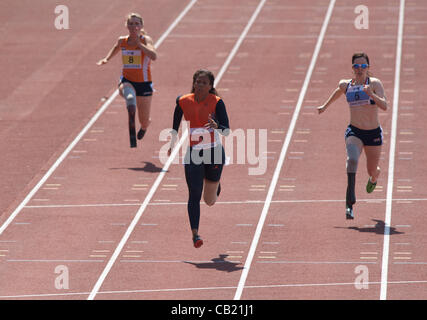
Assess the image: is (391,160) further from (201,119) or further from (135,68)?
(201,119)

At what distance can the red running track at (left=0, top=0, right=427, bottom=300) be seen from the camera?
12945 millimetres

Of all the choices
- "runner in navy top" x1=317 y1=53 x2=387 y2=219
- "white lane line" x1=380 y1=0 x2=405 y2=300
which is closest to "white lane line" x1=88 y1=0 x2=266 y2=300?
"runner in navy top" x1=317 y1=53 x2=387 y2=219

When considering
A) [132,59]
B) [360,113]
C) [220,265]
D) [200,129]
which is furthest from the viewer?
[132,59]

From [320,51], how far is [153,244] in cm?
1178

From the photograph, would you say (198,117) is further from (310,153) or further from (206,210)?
(310,153)

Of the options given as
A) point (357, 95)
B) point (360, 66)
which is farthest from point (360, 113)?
point (360, 66)

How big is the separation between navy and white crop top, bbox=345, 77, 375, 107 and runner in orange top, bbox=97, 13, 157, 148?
400 cm

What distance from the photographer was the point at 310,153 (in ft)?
59.6

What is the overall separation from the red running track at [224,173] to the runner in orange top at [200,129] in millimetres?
881

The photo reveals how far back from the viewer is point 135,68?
17672mm

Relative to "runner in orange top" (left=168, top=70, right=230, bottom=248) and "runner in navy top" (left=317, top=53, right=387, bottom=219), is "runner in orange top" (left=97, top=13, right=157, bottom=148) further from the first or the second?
"runner in orange top" (left=168, top=70, right=230, bottom=248)

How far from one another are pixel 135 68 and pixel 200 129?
16.2ft

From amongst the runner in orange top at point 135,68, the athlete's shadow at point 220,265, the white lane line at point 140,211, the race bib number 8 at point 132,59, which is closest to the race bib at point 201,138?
the athlete's shadow at point 220,265

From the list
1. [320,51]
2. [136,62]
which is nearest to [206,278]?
[136,62]
